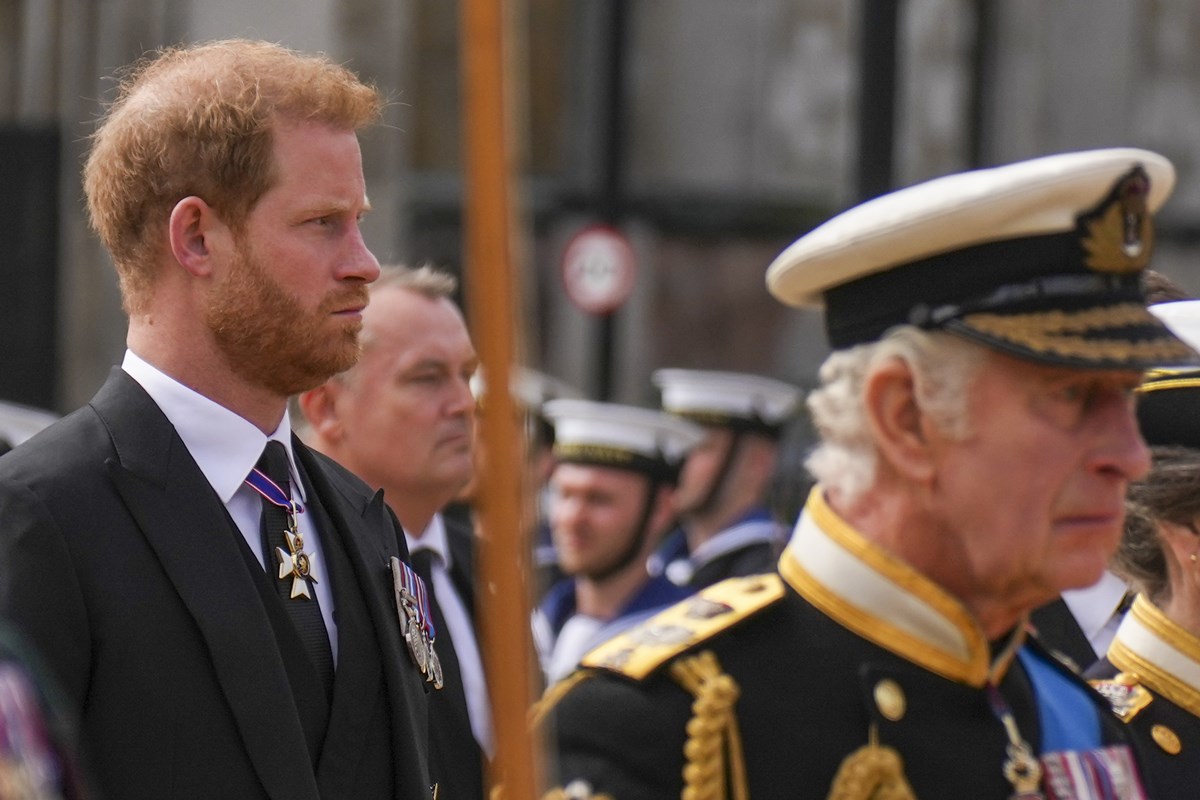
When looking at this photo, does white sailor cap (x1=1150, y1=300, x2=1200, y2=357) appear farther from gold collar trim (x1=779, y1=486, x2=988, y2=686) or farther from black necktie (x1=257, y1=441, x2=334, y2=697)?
black necktie (x1=257, y1=441, x2=334, y2=697)

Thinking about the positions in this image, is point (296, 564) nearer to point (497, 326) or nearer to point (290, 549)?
point (290, 549)

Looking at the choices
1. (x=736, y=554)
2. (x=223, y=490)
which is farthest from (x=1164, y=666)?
(x=736, y=554)

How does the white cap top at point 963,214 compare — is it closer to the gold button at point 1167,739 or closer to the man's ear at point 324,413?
the gold button at point 1167,739

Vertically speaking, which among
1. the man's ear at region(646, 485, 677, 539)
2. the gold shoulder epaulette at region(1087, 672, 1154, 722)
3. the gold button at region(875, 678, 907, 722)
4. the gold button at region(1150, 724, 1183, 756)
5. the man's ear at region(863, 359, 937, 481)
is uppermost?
the man's ear at region(863, 359, 937, 481)

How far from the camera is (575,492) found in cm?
780

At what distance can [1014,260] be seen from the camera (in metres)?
2.60

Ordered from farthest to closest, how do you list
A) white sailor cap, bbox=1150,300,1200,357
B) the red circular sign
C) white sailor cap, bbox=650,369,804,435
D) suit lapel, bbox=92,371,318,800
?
1. the red circular sign
2. white sailor cap, bbox=650,369,804,435
3. white sailor cap, bbox=1150,300,1200,357
4. suit lapel, bbox=92,371,318,800

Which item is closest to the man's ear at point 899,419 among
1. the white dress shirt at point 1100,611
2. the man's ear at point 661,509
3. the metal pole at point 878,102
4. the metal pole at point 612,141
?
the white dress shirt at point 1100,611

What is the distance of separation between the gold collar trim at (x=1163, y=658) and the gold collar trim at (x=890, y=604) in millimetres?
612

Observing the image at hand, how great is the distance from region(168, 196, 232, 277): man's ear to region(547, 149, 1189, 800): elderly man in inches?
30.8

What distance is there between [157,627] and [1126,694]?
1.49 meters

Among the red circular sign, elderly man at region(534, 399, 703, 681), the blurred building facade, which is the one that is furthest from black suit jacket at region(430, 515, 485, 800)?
the blurred building facade

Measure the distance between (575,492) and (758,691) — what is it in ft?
17.2

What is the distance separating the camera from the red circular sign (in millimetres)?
11203
